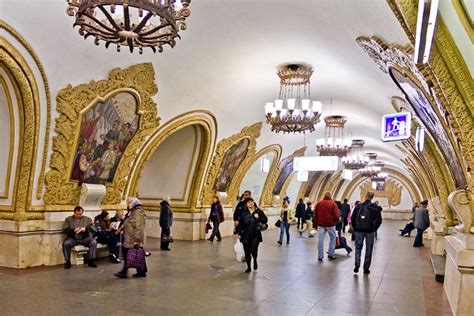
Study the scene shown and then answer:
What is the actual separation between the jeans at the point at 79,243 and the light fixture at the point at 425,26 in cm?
597

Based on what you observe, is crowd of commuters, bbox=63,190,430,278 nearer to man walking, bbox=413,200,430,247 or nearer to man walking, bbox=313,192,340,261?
man walking, bbox=313,192,340,261

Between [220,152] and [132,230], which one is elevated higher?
[220,152]

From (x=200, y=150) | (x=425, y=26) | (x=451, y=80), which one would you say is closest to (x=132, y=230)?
(x=451, y=80)

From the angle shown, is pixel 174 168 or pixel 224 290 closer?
pixel 224 290

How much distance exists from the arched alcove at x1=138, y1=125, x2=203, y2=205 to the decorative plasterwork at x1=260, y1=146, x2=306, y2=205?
5.93 m

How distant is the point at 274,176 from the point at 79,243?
11305 millimetres

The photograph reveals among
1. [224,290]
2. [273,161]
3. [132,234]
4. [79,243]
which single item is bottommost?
[224,290]

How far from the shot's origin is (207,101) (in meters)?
10.4

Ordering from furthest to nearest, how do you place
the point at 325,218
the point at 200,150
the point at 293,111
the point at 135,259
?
the point at 200,150 → the point at 293,111 → the point at 325,218 → the point at 135,259

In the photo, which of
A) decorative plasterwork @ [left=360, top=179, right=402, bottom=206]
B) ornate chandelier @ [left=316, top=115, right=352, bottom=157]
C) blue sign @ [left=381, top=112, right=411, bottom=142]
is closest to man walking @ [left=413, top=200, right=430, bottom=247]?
ornate chandelier @ [left=316, top=115, right=352, bottom=157]

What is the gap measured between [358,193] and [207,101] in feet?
97.5

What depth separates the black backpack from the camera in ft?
24.6

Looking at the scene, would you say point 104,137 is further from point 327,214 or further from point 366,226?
point 366,226

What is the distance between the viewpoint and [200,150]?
1206cm
